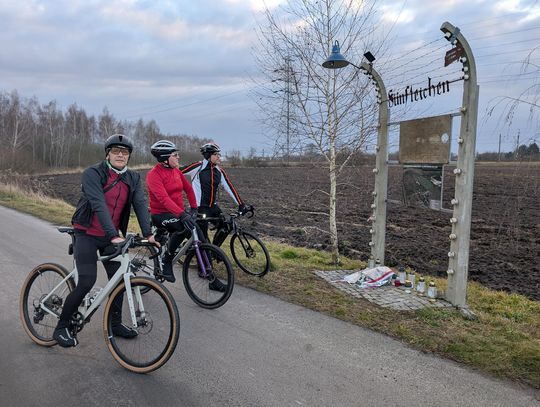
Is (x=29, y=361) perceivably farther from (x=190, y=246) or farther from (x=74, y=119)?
(x=74, y=119)

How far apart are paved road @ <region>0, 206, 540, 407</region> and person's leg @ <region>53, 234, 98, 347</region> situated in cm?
22

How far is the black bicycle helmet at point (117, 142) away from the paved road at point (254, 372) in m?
1.86

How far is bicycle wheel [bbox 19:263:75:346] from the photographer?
13.3 ft

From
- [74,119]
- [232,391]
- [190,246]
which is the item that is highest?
[74,119]

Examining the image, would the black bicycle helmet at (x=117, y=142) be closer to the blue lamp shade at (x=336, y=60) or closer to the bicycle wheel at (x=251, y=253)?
the bicycle wheel at (x=251, y=253)

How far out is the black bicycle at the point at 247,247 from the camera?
21.6 ft

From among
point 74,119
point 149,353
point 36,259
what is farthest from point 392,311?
point 74,119

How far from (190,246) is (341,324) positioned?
2.10 meters

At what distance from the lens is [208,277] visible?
5367mm

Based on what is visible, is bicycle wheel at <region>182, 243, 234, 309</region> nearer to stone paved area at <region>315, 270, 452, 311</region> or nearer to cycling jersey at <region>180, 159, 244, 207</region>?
cycling jersey at <region>180, 159, 244, 207</region>

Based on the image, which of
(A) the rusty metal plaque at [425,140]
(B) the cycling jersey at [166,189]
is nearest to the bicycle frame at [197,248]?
(B) the cycling jersey at [166,189]

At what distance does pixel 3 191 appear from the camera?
21.4 m

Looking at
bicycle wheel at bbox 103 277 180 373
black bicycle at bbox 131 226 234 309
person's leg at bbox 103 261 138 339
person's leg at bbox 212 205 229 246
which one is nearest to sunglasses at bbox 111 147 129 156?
person's leg at bbox 103 261 138 339

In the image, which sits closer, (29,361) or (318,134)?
(29,361)
